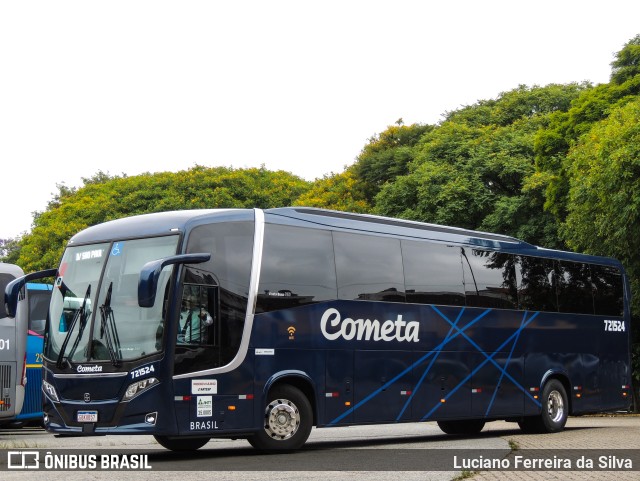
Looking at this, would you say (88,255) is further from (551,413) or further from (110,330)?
(551,413)

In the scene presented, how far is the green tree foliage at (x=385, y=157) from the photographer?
52.6 m

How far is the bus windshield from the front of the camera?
1489cm

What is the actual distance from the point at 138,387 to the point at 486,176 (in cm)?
3253

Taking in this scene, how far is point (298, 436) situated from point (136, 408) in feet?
9.20

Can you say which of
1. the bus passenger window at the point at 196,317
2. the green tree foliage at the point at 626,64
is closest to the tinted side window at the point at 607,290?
the bus passenger window at the point at 196,317

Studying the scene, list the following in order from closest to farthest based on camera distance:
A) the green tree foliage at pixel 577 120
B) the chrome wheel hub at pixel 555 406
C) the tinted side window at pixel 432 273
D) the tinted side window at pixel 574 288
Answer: the tinted side window at pixel 432 273 < the chrome wheel hub at pixel 555 406 < the tinted side window at pixel 574 288 < the green tree foliage at pixel 577 120

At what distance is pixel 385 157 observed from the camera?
2112 inches

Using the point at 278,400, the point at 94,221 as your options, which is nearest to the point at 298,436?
the point at 278,400

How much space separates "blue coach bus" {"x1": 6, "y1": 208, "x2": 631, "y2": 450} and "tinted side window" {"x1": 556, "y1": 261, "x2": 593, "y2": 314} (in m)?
0.94

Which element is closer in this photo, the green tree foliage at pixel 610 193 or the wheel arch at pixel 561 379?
the wheel arch at pixel 561 379

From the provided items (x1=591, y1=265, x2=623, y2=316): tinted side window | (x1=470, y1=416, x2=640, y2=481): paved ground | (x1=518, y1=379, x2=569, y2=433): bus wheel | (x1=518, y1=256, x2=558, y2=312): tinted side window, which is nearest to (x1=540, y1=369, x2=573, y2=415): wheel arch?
(x1=518, y1=379, x2=569, y2=433): bus wheel

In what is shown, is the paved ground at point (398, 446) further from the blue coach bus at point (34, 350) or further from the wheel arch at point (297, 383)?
the blue coach bus at point (34, 350)

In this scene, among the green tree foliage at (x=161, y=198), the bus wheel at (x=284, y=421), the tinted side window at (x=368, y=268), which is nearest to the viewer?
the bus wheel at (x=284, y=421)

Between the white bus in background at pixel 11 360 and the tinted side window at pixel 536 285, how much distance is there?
9.85 metres
